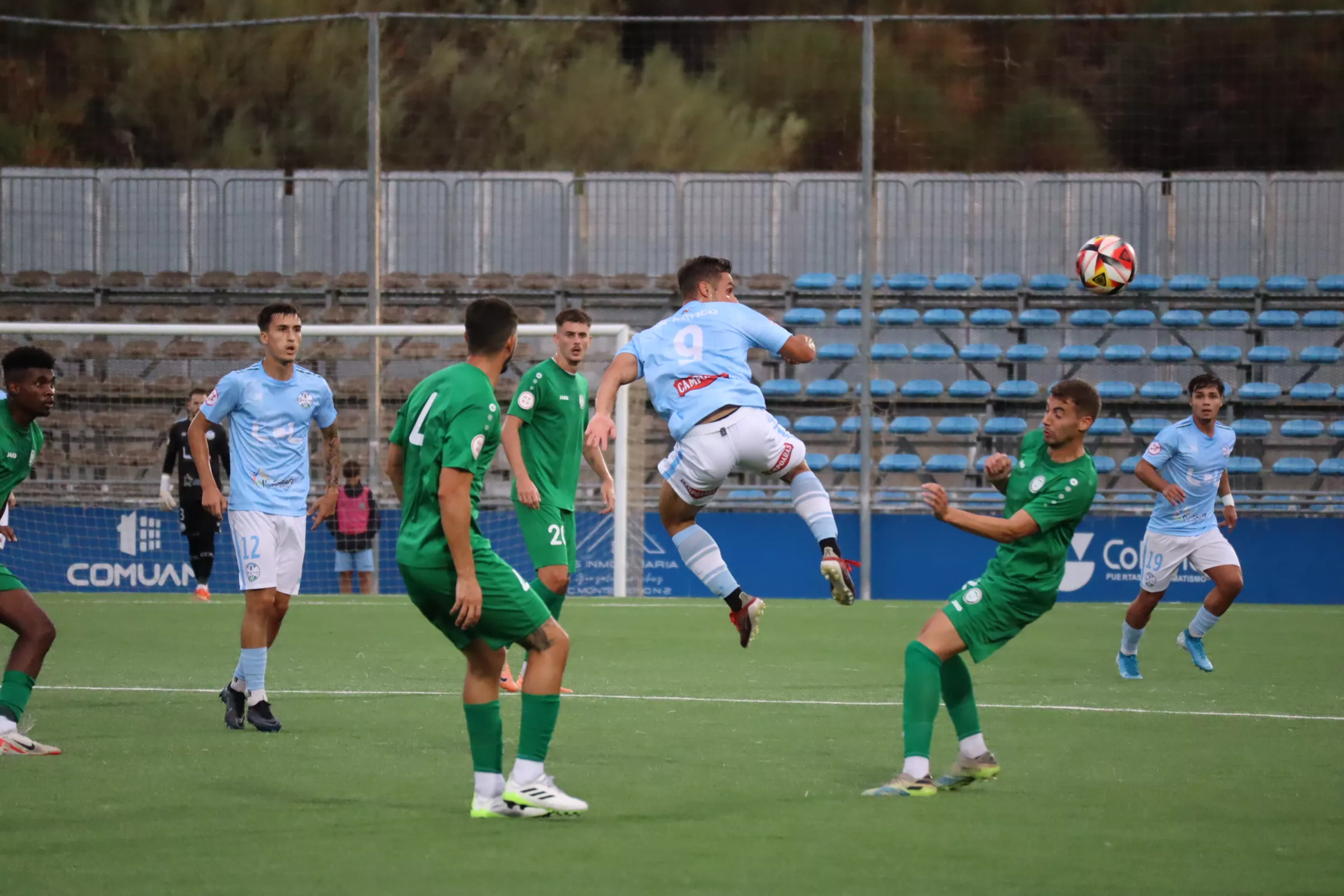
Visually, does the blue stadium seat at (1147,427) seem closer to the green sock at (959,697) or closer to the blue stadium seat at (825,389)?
the blue stadium seat at (825,389)

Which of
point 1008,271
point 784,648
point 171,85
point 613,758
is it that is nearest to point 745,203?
point 1008,271

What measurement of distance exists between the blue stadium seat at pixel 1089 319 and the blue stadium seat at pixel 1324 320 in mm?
2754

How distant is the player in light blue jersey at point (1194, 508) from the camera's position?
11461mm

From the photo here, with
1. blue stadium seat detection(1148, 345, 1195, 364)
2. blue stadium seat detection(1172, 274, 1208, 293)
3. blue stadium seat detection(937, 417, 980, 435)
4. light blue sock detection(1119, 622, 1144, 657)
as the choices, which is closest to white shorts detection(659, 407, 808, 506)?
light blue sock detection(1119, 622, 1144, 657)

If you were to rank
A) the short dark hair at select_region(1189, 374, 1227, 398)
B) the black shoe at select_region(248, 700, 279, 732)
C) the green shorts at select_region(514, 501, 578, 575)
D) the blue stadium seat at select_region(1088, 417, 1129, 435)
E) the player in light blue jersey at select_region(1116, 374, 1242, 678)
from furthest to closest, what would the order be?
the blue stadium seat at select_region(1088, 417, 1129, 435), the short dark hair at select_region(1189, 374, 1227, 398), the player in light blue jersey at select_region(1116, 374, 1242, 678), the green shorts at select_region(514, 501, 578, 575), the black shoe at select_region(248, 700, 279, 732)

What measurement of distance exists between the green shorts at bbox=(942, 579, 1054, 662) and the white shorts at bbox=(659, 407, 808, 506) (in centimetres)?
196

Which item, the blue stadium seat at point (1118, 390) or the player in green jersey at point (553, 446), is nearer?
the player in green jersey at point (553, 446)

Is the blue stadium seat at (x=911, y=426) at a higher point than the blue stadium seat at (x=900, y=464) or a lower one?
higher

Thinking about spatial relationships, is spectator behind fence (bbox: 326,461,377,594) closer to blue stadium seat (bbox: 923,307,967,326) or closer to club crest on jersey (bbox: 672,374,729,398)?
blue stadium seat (bbox: 923,307,967,326)

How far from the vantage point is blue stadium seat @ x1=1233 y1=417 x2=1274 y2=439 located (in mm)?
21609

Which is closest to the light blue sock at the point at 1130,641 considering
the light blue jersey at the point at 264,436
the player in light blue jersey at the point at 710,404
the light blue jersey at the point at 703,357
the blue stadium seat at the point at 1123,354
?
the player in light blue jersey at the point at 710,404

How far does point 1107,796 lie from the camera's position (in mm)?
6375

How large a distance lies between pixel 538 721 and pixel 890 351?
17.7m

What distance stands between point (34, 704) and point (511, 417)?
3154mm
